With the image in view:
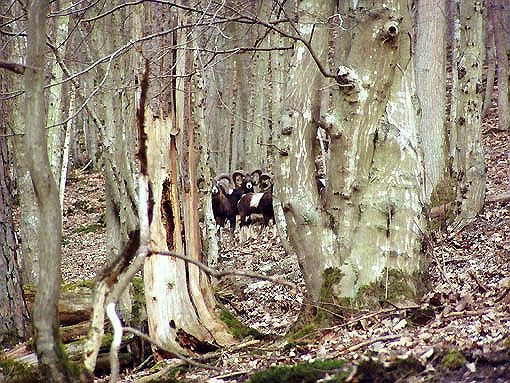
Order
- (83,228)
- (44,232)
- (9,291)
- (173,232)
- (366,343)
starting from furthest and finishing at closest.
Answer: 1. (83,228)
2. (9,291)
3. (173,232)
4. (366,343)
5. (44,232)

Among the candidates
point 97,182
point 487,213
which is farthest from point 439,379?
point 97,182

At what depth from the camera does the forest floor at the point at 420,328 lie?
16.4ft

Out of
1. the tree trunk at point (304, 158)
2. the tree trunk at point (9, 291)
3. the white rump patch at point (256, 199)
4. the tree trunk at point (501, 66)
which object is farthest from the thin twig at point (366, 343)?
the tree trunk at point (501, 66)

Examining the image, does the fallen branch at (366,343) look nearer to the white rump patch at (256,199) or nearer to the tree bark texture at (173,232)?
the tree bark texture at (173,232)

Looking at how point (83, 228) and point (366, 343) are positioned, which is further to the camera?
point (83, 228)

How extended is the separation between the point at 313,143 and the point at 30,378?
3.73 metres

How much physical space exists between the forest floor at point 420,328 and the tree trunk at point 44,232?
5.50 ft

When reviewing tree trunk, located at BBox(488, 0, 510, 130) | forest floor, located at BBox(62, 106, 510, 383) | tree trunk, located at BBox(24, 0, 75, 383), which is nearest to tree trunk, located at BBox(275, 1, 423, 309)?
forest floor, located at BBox(62, 106, 510, 383)

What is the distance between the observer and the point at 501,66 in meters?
25.6

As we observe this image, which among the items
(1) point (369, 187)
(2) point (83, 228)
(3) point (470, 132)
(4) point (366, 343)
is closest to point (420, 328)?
(4) point (366, 343)

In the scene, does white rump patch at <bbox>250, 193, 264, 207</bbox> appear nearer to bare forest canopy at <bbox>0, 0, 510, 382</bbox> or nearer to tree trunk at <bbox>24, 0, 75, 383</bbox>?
bare forest canopy at <bbox>0, 0, 510, 382</bbox>

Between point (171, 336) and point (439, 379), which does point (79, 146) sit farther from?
point (439, 379)

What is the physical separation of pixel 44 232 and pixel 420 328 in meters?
3.53

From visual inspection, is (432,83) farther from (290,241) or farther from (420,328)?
(420,328)
